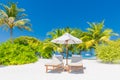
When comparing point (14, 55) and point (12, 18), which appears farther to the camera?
point (12, 18)

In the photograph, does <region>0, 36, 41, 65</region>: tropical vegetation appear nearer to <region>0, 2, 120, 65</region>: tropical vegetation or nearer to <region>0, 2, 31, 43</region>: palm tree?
<region>0, 2, 120, 65</region>: tropical vegetation

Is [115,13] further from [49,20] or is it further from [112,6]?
[49,20]

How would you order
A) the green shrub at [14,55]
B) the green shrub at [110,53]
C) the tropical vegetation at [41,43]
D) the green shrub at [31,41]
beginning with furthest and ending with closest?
the green shrub at [31,41] < the green shrub at [110,53] < the tropical vegetation at [41,43] < the green shrub at [14,55]

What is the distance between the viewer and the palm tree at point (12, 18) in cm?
2852

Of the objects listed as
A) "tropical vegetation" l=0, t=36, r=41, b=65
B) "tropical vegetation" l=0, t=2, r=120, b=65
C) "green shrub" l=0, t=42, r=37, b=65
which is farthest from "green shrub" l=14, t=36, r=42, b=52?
"green shrub" l=0, t=42, r=37, b=65

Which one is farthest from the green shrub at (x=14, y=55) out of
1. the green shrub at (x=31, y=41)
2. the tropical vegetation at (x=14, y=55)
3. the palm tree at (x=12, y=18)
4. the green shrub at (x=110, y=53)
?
the palm tree at (x=12, y=18)

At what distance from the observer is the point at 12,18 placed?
28.1 meters

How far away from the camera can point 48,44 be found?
2412 cm

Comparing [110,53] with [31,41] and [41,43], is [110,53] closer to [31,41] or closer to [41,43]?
[41,43]

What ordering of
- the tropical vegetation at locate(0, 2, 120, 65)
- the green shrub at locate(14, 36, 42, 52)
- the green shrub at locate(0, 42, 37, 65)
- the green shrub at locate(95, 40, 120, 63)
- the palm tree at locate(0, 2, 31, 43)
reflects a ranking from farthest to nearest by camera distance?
the palm tree at locate(0, 2, 31, 43), the green shrub at locate(14, 36, 42, 52), the green shrub at locate(95, 40, 120, 63), the tropical vegetation at locate(0, 2, 120, 65), the green shrub at locate(0, 42, 37, 65)

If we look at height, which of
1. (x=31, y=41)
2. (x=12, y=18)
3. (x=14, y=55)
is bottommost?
(x=14, y=55)

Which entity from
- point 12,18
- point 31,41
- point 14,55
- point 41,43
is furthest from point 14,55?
point 12,18

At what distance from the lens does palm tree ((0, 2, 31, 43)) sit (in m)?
28.5

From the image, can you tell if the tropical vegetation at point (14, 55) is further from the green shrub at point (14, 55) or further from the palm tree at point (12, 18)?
the palm tree at point (12, 18)
